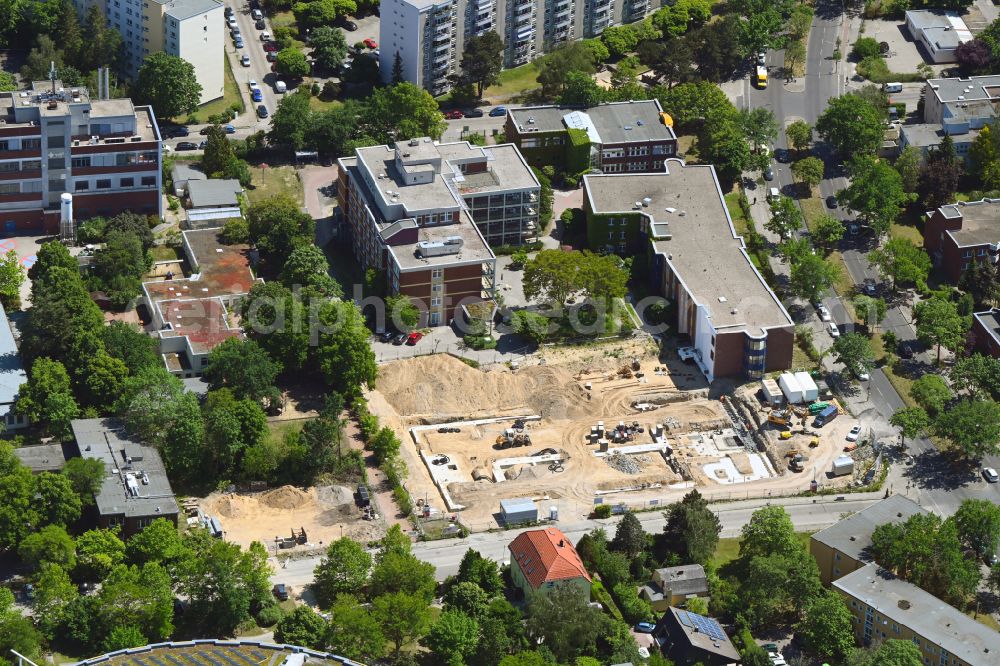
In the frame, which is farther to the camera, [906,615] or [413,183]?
[413,183]

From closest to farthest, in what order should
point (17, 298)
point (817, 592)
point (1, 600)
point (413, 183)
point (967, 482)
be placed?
point (1, 600) → point (817, 592) → point (967, 482) → point (17, 298) → point (413, 183)

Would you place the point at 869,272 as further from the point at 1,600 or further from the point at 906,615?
the point at 1,600

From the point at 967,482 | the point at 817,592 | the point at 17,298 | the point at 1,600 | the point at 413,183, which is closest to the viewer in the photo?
the point at 1,600

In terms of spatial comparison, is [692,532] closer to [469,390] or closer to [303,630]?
[469,390]

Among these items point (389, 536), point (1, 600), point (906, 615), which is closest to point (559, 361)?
point (389, 536)

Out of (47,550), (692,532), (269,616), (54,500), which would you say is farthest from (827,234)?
(47,550)
